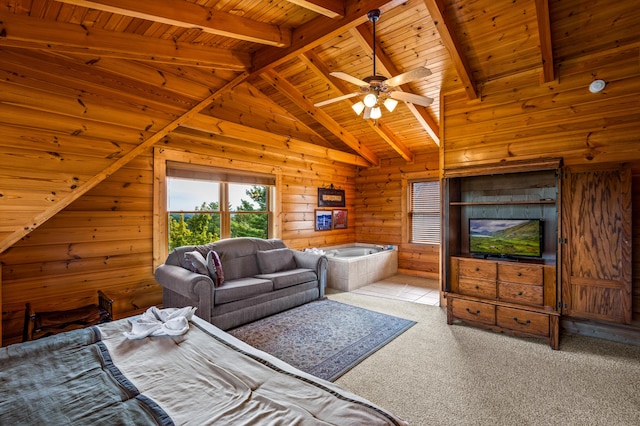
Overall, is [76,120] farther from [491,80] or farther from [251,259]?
[491,80]

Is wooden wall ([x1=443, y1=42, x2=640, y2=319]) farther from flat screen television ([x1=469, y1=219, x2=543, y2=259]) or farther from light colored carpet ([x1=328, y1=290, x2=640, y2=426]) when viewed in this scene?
light colored carpet ([x1=328, y1=290, x2=640, y2=426])

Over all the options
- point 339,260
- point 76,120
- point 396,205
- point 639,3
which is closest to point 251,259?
Answer: point 339,260

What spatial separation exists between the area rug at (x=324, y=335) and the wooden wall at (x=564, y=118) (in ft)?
7.81

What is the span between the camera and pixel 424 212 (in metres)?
6.70

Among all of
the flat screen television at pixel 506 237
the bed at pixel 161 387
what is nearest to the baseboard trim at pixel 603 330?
the flat screen television at pixel 506 237

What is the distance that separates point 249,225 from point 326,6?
3.66 m

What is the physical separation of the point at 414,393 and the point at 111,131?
343 centimetres

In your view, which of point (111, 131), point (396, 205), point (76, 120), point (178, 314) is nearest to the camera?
point (178, 314)

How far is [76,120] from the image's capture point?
2.60 meters

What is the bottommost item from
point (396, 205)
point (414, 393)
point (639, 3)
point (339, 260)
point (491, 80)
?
point (414, 393)

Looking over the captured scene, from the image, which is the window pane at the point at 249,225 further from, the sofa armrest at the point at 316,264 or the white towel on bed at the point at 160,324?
the white towel on bed at the point at 160,324

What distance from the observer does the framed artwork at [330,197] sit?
22.3ft

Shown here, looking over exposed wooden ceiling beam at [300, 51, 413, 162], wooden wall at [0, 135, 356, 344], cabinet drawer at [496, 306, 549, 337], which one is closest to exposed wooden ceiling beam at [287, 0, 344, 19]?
exposed wooden ceiling beam at [300, 51, 413, 162]

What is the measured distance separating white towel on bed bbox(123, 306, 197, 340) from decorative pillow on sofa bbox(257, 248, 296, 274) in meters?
2.26
